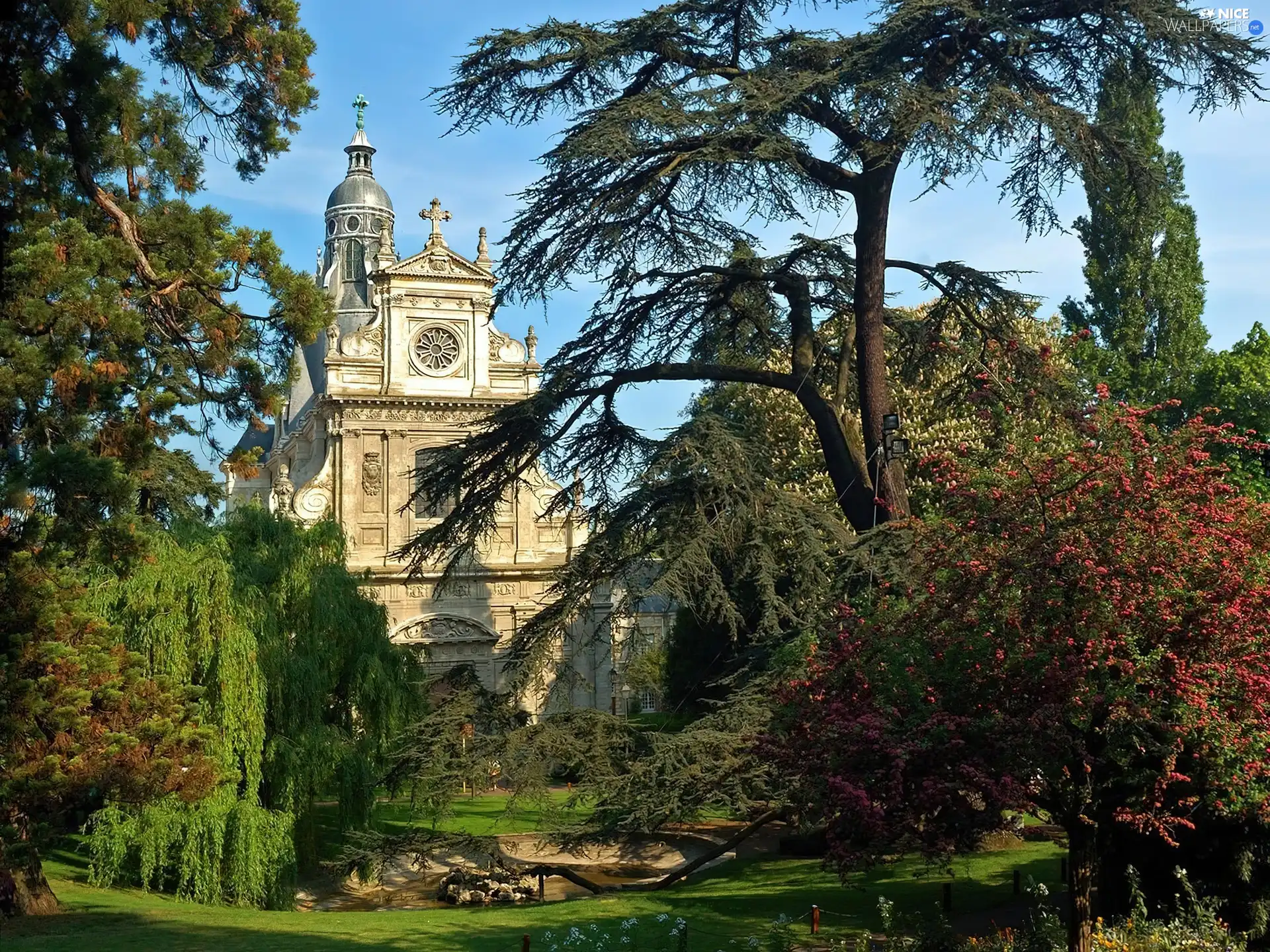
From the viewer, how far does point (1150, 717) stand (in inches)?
380

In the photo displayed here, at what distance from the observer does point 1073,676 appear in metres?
9.63

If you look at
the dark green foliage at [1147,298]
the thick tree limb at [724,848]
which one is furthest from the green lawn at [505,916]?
the dark green foliage at [1147,298]

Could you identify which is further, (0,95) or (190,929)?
(190,929)

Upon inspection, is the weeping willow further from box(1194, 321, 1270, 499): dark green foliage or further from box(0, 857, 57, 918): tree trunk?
box(1194, 321, 1270, 499): dark green foliage

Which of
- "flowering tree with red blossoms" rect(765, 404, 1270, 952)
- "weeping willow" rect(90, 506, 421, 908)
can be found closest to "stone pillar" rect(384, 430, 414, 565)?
"weeping willow" rect(90, 506, 421, 908)

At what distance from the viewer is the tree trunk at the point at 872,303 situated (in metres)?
16.2

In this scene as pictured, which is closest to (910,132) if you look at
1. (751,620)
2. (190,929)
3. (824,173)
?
(824,173)

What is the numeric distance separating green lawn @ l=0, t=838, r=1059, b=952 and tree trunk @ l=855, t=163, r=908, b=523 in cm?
476

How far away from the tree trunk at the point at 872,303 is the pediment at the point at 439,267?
24457mm

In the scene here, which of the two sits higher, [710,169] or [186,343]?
[710,169]

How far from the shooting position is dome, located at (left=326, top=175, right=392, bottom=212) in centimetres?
→ 5669

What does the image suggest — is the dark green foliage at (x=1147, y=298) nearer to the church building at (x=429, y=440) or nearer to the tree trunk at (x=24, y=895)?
the church building at (x=429, y=440)

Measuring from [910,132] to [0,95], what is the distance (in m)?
8.66

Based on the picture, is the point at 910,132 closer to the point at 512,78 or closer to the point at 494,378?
the point at 512,78
